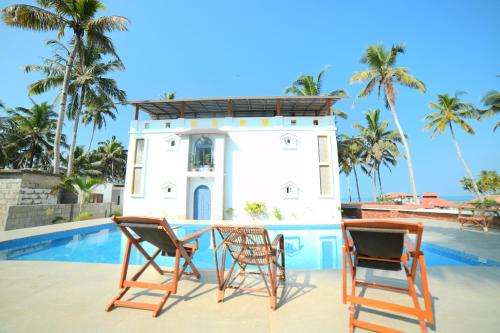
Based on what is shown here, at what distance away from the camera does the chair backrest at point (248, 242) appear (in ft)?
7.91

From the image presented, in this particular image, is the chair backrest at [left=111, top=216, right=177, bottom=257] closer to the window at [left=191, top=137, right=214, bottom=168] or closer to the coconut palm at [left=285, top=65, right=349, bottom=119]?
the window at [left=191, top=137, right=214, bottom=168]

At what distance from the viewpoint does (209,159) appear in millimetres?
13781

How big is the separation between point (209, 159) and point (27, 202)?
8894 mm

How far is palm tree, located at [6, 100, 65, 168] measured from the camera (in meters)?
18.1

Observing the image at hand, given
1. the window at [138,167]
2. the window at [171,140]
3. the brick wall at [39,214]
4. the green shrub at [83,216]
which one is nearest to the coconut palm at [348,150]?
the window at [171,140]

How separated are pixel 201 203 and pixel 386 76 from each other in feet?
52.5

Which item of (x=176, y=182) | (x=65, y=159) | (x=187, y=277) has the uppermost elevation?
(x=65, y=159)

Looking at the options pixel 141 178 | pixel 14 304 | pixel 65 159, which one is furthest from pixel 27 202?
pixel 65 159

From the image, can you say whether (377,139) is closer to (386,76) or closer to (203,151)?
(386,76)

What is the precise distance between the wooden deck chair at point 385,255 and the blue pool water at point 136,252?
3.21m

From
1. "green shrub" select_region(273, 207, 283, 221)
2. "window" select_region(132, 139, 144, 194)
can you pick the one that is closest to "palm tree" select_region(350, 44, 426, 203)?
"green shrub" select_region(273, 207, 283, 221)

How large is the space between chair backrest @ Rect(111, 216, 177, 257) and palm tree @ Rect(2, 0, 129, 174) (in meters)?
13.6

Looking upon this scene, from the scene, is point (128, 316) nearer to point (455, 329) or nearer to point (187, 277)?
point (187, 277)

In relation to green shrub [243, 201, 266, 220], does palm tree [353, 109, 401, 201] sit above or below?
above
